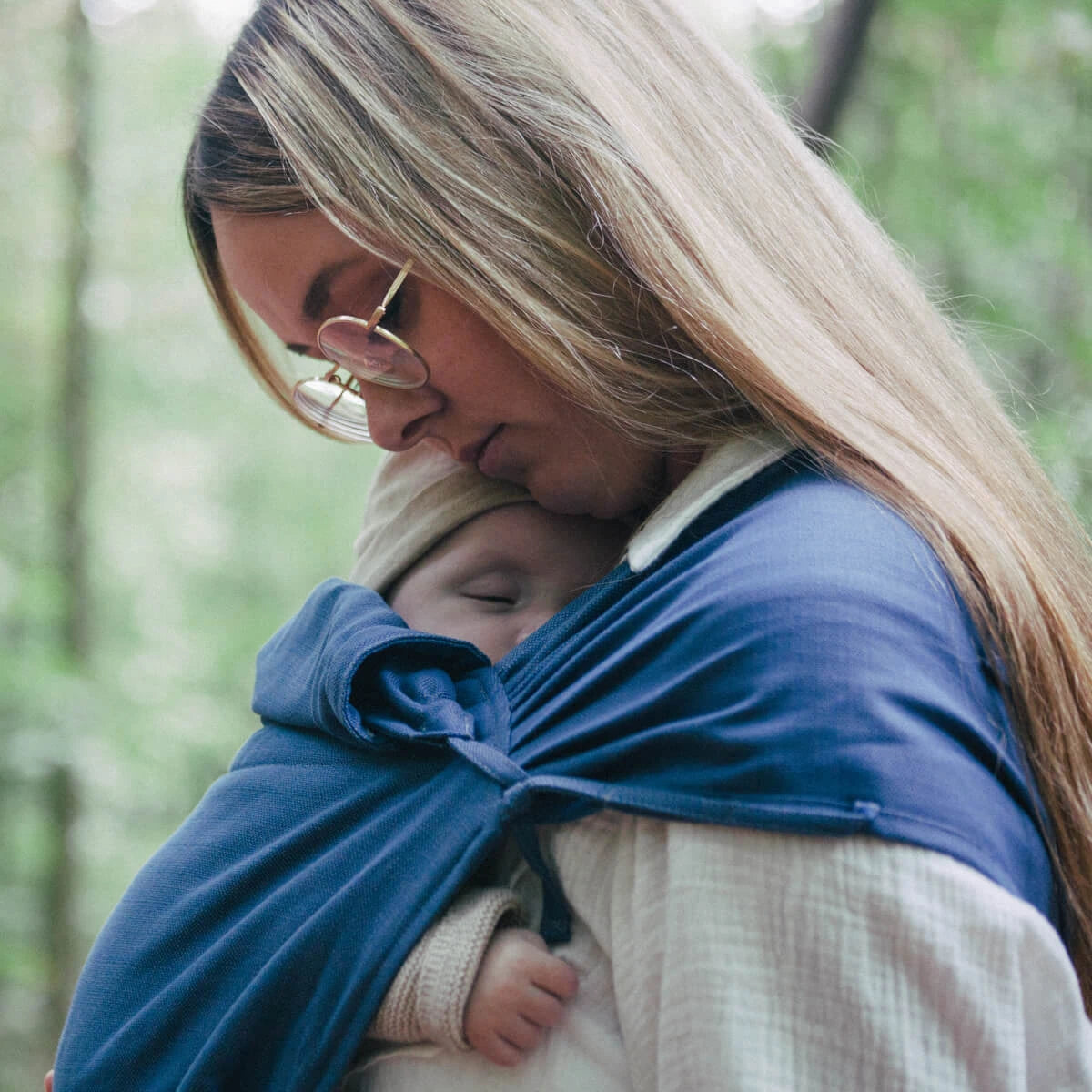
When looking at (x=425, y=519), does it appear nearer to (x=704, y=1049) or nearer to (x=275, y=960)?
(x=275, y=960)

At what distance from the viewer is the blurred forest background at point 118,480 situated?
538cm

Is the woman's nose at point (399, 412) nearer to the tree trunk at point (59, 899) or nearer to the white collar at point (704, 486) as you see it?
the white collar at point (704, 486)

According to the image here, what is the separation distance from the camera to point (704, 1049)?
0.95 meters

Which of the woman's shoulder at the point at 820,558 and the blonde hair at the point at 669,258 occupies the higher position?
the blonde hair at the point at 669,258

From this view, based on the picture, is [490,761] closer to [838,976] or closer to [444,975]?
[444,975]

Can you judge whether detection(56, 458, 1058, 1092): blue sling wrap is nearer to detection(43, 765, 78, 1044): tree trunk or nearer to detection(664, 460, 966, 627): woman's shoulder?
detection(664, 460, 966, 627): woman's shoulder

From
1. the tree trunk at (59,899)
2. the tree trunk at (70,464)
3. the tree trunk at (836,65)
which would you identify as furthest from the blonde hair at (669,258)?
the tree trunk at (59,899)

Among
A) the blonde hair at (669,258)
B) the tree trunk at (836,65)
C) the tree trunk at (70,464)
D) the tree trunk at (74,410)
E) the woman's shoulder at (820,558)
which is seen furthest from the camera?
the tree trunk at (74,410)

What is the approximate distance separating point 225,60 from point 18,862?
630 cm

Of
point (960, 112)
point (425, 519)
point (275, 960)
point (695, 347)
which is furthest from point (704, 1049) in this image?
point (960, 112)

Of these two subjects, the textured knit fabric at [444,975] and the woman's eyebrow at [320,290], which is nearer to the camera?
the textured knit fabric at [444,975]

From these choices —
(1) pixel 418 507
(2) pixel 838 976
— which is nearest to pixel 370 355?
(1) pixel 418 507

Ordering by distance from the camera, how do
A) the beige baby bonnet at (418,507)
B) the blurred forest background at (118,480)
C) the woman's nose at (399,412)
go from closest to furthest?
the woman's nose at (399,412) → the beige baby bonnet at (418,507) → the blurred forest background at (118,480)

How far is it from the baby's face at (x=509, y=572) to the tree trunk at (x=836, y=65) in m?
1.67
